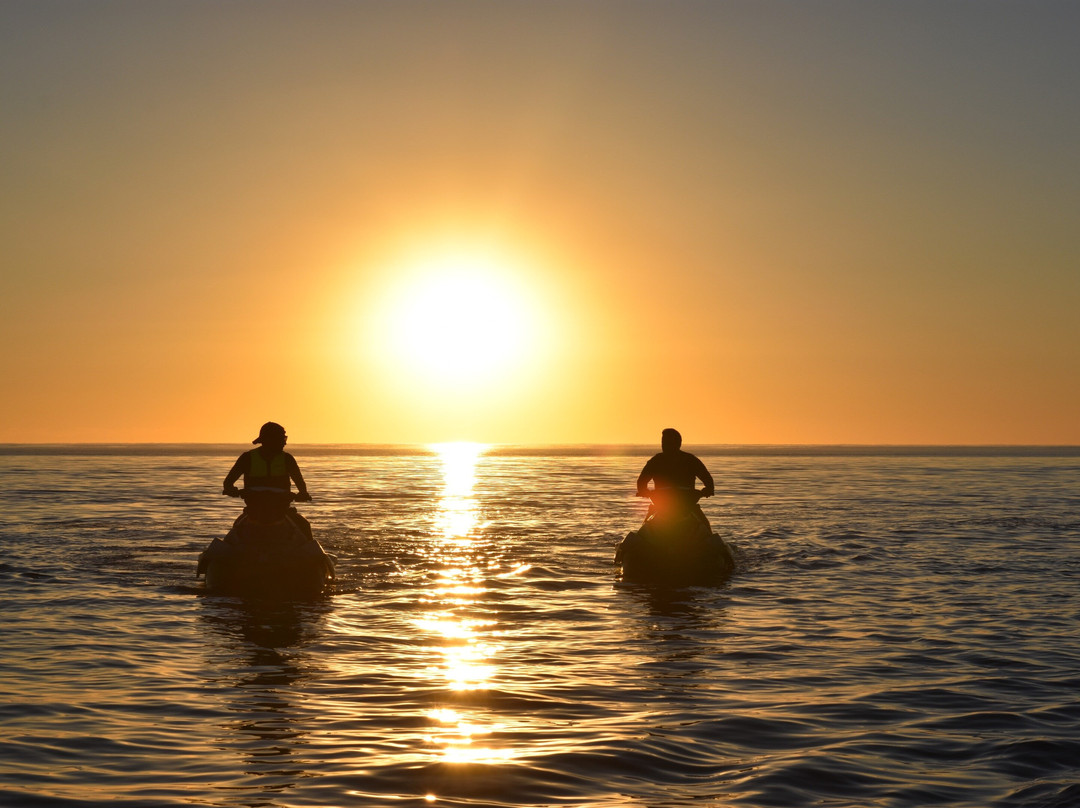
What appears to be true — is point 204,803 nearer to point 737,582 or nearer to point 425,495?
point 737,582

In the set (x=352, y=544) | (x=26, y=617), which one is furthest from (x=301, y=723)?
(x=352, y=544)

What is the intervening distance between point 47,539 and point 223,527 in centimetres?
570

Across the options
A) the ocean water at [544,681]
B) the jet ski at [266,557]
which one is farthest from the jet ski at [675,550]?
the jet ski at [266,557]

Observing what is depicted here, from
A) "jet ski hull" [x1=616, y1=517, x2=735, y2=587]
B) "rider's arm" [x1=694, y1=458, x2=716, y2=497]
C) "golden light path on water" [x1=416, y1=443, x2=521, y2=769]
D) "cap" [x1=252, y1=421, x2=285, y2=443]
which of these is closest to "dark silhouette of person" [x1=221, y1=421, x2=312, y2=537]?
"cap" [x1=252, y1=421, x2=285, y2=443]

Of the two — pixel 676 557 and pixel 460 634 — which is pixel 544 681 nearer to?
pixel 460 634

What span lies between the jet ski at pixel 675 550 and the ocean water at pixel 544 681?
1.83 feet

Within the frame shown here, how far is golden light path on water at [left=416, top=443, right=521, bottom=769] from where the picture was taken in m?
9.61

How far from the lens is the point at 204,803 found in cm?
796

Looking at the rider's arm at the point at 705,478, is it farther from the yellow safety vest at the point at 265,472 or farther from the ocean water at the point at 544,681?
the yellow safety vest at the point at 265,472

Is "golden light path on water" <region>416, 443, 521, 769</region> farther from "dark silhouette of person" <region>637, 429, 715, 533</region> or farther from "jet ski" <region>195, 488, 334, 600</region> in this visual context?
"dark silhouette of person" <region>637, 429, 715, 533</region>

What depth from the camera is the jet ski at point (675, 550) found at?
21.3 meters

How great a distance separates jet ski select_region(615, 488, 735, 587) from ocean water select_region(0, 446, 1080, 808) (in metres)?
0.56

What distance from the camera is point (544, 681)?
1238cm

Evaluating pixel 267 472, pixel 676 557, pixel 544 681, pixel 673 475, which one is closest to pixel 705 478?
pixel 673 475
